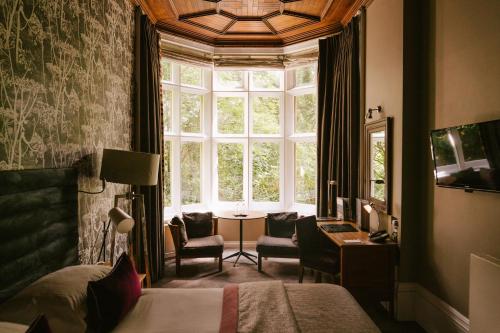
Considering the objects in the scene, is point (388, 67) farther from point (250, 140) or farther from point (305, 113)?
point (250, 140)

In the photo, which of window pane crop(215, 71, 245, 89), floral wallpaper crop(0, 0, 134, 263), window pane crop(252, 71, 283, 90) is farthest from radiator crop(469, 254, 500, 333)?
window pane crop(215, 71, 245, 89)

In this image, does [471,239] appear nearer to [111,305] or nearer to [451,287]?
[451,287]

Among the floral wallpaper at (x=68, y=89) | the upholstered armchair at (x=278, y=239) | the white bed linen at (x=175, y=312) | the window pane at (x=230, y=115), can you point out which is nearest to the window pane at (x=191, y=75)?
the window pane at (x=230, y=115)

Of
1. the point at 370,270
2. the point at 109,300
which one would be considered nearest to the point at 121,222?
the point at 109,300

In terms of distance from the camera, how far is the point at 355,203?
4.11 meters

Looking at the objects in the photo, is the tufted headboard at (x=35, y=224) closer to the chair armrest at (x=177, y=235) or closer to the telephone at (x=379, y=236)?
the chair armrest at (x=177, y=235)

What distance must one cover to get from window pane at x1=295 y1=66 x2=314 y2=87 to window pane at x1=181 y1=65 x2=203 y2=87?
1.55 metres

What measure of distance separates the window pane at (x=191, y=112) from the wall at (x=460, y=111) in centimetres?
345

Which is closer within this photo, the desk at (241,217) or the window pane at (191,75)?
the desk at (241,217)

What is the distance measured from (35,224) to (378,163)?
305cm

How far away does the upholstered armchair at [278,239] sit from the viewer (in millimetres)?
4086

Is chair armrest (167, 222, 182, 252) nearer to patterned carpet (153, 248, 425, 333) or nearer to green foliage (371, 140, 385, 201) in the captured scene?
patterned carpet (153, 248, 425, 333)

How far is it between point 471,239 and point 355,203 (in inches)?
72.5

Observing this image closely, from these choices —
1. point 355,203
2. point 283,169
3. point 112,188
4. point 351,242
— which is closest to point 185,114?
point 283,169
